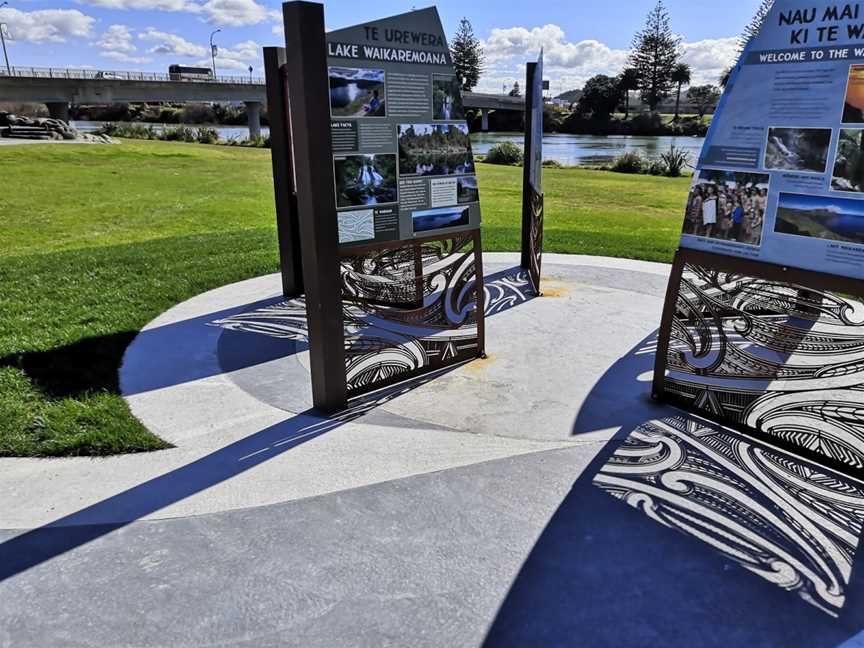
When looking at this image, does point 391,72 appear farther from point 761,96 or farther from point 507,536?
point 507,536

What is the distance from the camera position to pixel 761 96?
12.4 feet

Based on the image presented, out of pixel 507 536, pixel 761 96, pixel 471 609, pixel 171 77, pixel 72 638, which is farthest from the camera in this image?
pixel 171 77

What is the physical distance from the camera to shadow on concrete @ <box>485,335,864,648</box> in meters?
2.69

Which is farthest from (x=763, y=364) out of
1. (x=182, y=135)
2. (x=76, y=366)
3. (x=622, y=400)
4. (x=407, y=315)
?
(x=182, y=135)

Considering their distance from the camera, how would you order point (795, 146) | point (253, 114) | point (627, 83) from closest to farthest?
point (795, 146) → point (253, 114) → point (627, 83)

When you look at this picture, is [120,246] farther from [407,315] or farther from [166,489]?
[166,489]

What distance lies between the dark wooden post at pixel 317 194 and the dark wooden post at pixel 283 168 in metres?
3.11

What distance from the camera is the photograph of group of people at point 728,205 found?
390 cm

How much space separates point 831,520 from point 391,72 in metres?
3.83

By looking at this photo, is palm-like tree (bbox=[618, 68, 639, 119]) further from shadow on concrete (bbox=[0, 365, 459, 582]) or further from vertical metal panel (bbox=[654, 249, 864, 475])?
shadow on concrete (bbox=[0, 365, 459, 582])

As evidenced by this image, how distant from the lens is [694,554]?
3.13 meters

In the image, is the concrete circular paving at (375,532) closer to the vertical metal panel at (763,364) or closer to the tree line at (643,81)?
the vertical metal panel at (763,364)

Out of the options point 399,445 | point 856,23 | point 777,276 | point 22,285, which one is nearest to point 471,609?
point 399,445

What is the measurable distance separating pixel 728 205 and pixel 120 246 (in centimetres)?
972
